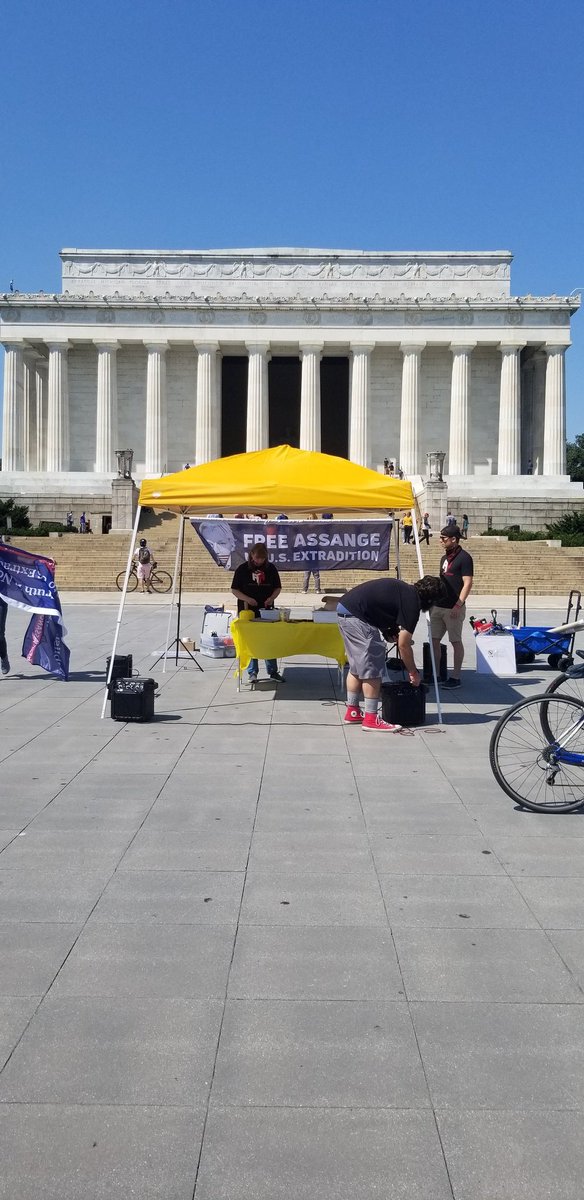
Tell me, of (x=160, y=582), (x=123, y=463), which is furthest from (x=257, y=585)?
(x=123, y=463)

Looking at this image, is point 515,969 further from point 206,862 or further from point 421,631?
point 421,631

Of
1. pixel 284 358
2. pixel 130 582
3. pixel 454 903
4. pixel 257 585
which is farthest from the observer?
pixel 284 358

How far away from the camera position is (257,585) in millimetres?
13266

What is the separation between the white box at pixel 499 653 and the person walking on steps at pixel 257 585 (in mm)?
3024

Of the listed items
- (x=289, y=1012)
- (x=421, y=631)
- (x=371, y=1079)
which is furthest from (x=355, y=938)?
(x=421, y=631)

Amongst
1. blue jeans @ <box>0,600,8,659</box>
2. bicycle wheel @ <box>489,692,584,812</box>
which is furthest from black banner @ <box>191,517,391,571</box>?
bicycle wheel @ <box>489,692,584,812</box>

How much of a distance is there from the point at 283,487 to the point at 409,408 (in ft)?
152

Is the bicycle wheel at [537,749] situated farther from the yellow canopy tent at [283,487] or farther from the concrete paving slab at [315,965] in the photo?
the yellow canopy tent at [283,487]

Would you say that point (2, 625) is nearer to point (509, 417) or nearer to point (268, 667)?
point (268, 667)

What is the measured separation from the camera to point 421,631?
19922 mm

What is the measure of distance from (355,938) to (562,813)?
9.13 feet

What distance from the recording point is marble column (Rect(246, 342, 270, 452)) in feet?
182

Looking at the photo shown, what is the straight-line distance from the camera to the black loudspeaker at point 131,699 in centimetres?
1021

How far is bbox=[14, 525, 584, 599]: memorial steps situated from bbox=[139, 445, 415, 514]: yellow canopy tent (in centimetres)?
2071
